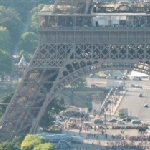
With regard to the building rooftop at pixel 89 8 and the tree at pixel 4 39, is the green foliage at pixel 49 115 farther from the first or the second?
the tree at pixel 4 39

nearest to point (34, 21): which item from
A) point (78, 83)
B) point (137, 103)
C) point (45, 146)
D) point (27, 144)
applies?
point (78, 83)

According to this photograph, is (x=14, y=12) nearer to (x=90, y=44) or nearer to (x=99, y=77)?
(x=99, y=77)

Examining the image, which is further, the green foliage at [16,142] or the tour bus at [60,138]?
the tour bus at [60,138]

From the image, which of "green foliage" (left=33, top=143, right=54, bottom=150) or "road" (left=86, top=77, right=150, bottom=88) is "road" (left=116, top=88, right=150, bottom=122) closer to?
"road" (left=86, top=77, right=150, bottom=88)

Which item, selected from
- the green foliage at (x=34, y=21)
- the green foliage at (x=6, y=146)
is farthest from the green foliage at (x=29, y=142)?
the green foliage at (x=34, y=21)

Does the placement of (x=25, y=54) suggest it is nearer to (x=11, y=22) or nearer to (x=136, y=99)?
(x=11, y=22)
